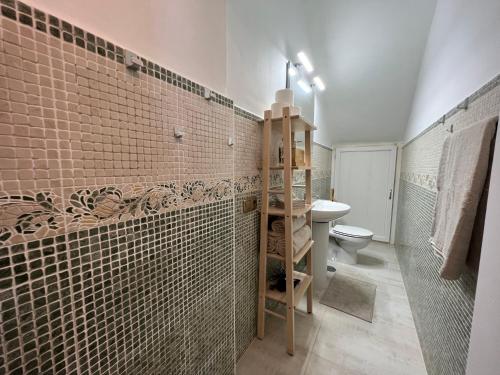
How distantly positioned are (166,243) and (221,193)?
1.22ft

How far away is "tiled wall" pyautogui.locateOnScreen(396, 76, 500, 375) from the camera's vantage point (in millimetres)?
839

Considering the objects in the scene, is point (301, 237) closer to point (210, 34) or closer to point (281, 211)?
point (281, 211)

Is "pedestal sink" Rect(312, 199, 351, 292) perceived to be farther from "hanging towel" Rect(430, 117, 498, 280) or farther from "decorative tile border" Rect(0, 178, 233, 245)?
"decorative tile border" Rect(0, 178, 233, 245)

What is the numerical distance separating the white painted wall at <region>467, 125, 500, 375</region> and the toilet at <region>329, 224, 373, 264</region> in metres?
1.96

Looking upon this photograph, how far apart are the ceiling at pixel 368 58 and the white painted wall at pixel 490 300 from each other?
2025 millimetres

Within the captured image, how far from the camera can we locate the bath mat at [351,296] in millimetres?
1775

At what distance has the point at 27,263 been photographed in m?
0.46

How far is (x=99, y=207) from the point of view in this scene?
58cm

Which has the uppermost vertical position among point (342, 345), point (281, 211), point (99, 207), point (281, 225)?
point (99, 207)

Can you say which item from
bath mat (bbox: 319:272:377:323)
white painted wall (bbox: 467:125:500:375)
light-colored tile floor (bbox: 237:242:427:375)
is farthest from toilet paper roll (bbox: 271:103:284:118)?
bath mat (bbox: 319:272:377:323)

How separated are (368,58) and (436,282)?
225cm

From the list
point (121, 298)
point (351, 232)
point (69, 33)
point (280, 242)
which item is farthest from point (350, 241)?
point (69, 33)

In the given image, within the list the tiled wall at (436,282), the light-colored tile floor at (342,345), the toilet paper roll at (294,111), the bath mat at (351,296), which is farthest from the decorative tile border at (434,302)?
the toilet paper roll at (294,111)

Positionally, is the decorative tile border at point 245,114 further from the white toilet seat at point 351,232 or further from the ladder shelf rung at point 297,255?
the white toilet seat at point 351,232
